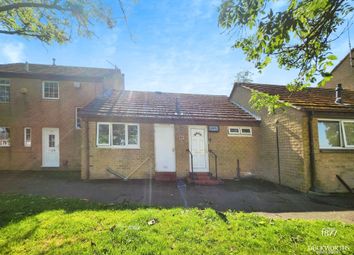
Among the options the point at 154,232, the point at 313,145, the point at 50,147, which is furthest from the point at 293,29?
the point at 50,147

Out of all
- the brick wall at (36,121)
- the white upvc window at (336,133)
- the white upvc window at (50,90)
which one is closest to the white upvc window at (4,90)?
the brick wall at (36,121)

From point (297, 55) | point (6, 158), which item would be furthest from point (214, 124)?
point (6, 158)

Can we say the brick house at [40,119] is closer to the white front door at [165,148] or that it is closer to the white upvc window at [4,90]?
the white upvc window at [4,90]

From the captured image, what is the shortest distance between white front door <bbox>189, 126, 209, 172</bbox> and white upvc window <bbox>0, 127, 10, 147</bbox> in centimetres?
1275

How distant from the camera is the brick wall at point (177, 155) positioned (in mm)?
10461

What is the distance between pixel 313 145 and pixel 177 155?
642 centimetres

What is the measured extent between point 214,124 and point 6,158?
14093 millimetres

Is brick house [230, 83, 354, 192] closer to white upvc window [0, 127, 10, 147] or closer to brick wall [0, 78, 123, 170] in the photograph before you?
brick wall [0, 78, 123, 170]

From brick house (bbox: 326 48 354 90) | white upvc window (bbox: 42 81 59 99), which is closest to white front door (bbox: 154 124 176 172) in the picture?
white upvc window (bbox: 42 81 59 99)

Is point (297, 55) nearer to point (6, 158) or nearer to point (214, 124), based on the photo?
point (214, 124)

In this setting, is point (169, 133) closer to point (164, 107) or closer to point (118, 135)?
point (164, 107)

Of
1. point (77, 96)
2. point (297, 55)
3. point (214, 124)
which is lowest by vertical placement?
point (214, 124)

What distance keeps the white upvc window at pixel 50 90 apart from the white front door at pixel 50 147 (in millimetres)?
2388

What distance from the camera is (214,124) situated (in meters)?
→ 12.0
